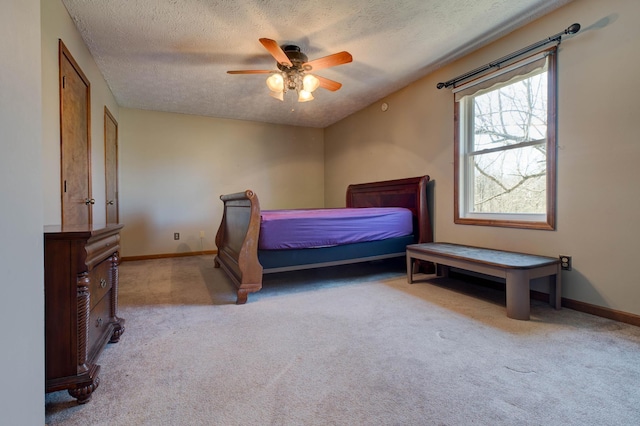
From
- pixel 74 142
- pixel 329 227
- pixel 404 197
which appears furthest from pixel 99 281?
pixel 404 197

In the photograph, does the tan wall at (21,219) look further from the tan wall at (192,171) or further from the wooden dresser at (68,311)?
the tan wall at (192,171)

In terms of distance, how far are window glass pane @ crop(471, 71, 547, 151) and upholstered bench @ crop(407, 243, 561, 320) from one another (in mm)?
1104

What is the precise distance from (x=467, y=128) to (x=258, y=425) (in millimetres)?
3295

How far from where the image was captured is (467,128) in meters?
3.17

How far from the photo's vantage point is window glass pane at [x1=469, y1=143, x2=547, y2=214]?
2562 mm

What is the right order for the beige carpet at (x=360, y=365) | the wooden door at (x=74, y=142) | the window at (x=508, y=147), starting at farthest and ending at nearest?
the window at (x=508, y=147) → the wooden door at (x=74, y=142) → the beige carpet at (x=360, y=365)

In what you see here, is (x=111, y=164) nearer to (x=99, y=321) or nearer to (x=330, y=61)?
(x=99, y=321)

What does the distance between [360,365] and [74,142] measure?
2.78m

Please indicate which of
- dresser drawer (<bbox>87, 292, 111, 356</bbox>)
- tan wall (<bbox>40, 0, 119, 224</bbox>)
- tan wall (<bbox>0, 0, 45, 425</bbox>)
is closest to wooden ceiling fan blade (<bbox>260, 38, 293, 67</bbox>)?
tan wall (<bbox>40, 0, 119, 224</bbox>)

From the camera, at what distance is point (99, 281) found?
152cm

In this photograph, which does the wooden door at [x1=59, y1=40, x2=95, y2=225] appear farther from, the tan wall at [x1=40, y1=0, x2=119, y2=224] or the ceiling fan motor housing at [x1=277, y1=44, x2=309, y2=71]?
the ceiling fan motor housing at [x1=277, y1=44, x2=309, y2=71]

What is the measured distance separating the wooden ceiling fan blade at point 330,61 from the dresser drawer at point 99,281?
2.25m

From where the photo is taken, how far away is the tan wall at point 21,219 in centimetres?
74

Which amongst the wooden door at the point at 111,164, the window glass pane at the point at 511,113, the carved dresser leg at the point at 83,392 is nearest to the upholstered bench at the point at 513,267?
the window glass pane at the point at 511,113
